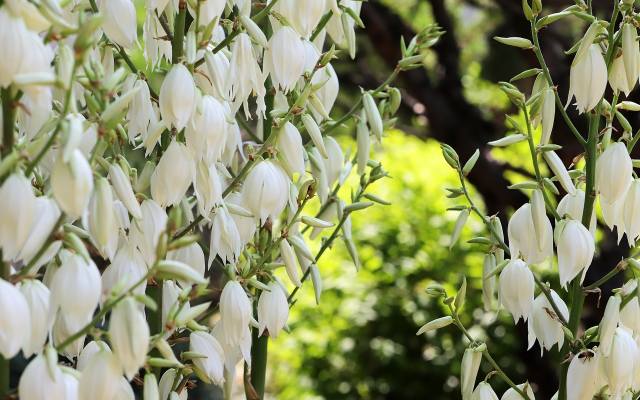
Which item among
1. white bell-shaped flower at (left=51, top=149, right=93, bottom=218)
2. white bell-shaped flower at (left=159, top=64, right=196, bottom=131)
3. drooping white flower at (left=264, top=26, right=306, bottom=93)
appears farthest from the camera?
drooping white flower at (left=264, top=26, right=306, bottom=93)

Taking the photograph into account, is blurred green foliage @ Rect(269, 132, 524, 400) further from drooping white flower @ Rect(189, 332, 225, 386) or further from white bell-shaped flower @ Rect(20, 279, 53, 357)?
white bell-shaped flower @ Rect(20, 279, 53, 357)

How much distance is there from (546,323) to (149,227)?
13.5 inches

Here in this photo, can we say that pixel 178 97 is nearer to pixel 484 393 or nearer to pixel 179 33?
pixel 179 33

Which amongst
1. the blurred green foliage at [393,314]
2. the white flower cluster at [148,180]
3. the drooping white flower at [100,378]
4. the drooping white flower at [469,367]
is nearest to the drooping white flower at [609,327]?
the drooping white flower at [469,367]

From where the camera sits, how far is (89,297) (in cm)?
65

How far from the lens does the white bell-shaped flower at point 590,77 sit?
79cm

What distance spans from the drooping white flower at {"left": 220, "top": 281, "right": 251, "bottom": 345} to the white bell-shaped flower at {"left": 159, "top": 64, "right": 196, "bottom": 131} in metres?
0.15

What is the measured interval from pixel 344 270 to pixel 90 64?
2.02 meters

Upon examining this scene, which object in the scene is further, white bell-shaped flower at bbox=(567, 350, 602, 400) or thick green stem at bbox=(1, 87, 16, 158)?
white bell-shaped flower at bbox=(567, 350, 602, 400)

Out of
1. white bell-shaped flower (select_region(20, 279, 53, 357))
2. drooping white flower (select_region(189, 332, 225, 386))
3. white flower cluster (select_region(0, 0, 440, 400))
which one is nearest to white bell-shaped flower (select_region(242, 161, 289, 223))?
white flower cluster (select_region(0, 0, 440, 400))

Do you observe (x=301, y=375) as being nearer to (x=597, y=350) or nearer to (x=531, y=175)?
(x=531, y=175)

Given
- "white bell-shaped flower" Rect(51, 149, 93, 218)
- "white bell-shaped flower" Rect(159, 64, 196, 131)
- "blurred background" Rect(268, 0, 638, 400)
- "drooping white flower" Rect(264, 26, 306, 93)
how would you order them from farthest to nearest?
1. "blurred background" Rect(268, 0, 638, 400)
2. "drooping white flower" Rect(264, 26, 306, 93)
3. "white bell-shaped flower" Rect(159, 64, 196, 131)
4. "white bell-shaped flower" Rect(51, 149, 93, 218)

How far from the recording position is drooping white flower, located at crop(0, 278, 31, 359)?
0.60m

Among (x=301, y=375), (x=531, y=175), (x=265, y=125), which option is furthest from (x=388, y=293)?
(x=265, y=125)
